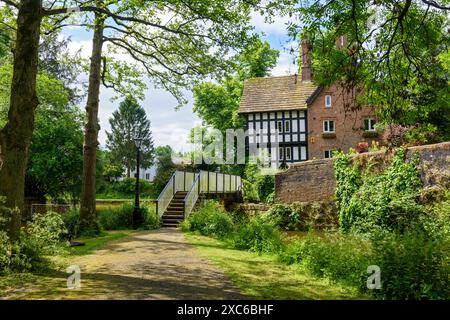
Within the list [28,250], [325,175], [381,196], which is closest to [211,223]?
[381,196]

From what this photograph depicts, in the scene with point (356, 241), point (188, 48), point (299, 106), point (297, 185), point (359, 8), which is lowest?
point (356, 241)

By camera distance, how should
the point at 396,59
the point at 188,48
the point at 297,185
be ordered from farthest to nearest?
the point at 297,185 → the point at 188,48 → the point at 396,59

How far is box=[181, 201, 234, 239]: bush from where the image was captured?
52.9 feet

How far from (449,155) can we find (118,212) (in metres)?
14.2

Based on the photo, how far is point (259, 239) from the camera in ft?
42.8

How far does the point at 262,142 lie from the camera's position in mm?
38844

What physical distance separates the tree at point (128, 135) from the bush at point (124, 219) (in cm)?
4820

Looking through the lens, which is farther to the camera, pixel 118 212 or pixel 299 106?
pixel 299 106

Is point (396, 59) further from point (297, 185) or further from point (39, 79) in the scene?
point (39, 79)

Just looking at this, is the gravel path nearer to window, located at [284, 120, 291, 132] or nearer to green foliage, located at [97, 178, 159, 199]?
window, located at [284, 120, 291, 132]

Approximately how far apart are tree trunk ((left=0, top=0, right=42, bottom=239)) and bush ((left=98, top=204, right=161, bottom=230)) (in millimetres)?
9922

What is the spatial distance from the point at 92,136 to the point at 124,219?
4203mm

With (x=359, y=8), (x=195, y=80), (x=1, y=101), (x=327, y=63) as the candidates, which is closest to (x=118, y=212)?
(x=195, y=80)

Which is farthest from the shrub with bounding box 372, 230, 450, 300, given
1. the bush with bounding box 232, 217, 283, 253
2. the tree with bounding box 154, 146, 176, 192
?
the tree with bounding box 154, 146, 176, 192
